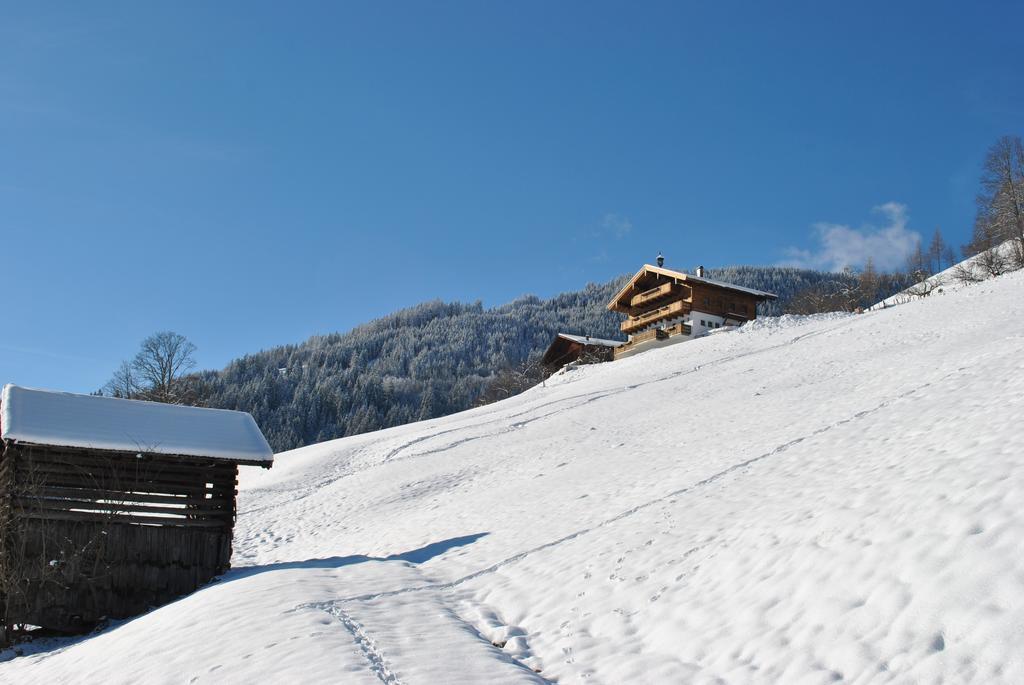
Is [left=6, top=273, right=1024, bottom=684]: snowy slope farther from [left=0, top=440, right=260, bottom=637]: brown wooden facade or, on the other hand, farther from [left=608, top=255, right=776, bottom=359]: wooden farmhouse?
[left=608, top=255, right=776, bottom=359]: wooden farmhouse

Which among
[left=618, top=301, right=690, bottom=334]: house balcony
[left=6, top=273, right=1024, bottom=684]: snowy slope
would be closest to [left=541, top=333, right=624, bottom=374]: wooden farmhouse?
[left=618, top=301, right=690, bottom=334]: house balcony

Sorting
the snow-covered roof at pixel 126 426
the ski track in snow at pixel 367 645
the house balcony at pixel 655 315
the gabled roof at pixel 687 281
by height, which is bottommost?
the ski track in snow at pixel 367 645

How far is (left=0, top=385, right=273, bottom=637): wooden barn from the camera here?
15.3 m

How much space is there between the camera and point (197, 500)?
1723 cm

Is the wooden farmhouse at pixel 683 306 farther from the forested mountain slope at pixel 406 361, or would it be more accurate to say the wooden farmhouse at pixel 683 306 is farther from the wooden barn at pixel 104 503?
the wooden barn at pixel 104 503

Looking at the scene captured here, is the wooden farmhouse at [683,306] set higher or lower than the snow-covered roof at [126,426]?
higher

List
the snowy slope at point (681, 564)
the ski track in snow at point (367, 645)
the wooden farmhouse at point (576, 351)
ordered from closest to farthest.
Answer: the snowy slope at point (681, 564) → the ski track in snow at point (367, 645) → the wooden farmhouse at point (576, 351)

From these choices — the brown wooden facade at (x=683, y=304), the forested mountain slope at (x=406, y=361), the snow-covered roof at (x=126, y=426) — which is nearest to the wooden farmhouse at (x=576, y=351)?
the brown wooden facade at (x=683, y=304)

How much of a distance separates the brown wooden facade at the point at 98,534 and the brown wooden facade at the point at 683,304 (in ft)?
143

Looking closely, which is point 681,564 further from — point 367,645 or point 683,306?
point 683,306

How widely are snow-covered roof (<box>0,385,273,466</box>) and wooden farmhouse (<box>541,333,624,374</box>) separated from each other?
151ft

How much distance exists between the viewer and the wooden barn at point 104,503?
601 inches

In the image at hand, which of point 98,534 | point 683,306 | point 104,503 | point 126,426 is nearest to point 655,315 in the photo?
point 683,306

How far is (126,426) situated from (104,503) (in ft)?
5.77
